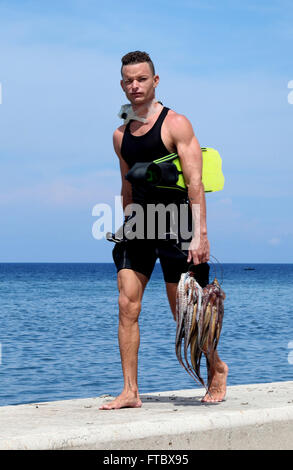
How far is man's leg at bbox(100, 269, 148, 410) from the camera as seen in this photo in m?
5.13

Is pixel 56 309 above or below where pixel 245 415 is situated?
below

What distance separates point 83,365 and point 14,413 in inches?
459

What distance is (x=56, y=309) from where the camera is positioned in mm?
37875

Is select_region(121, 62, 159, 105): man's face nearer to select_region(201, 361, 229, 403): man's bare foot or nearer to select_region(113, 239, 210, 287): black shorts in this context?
select_region(113, 239, 210, 287): black shorts

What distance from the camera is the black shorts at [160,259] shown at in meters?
5.13

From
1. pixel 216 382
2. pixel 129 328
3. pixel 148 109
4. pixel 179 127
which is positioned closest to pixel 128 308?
pixel 129 328

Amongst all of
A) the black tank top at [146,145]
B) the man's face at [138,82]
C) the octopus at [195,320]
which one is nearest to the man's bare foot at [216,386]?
the octopus at [195,320]

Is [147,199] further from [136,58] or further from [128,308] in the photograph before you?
[136,58]

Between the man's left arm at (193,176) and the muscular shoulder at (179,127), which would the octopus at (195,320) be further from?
the muscular shoulder at (179,127)

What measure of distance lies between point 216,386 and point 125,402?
0.74 meters
